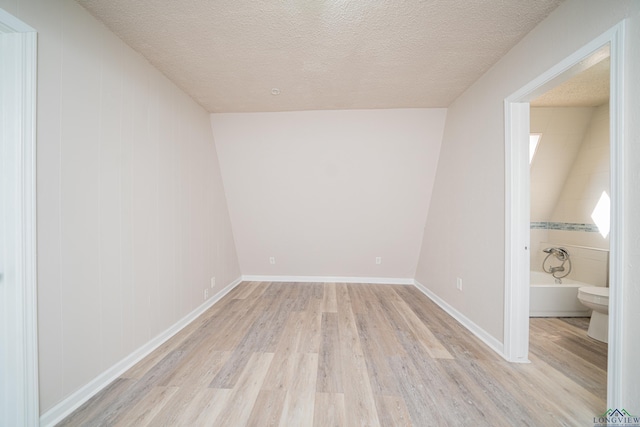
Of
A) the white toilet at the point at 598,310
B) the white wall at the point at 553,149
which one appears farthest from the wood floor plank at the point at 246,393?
the white wall at the point at 553,149

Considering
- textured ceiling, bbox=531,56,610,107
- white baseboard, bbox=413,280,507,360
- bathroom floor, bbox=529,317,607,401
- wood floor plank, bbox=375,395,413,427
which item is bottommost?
bathroom floor, bbox=529,317,607,401

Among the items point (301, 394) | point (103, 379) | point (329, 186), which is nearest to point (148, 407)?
point (103, 379)

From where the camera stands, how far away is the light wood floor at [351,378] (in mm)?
1400

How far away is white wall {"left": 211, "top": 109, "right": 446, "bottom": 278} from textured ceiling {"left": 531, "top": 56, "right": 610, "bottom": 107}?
1.20m

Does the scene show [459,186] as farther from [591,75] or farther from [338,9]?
[338,9]

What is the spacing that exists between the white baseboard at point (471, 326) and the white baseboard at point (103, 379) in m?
2.97

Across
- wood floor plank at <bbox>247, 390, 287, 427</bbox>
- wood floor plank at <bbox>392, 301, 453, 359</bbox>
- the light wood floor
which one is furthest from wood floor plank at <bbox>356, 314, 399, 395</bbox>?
wood floor plank at <bbox>247, 390, 287, 427</bbox>

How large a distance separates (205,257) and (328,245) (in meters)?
1.85

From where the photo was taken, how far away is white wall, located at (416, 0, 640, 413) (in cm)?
114

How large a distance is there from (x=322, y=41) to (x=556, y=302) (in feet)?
12.3

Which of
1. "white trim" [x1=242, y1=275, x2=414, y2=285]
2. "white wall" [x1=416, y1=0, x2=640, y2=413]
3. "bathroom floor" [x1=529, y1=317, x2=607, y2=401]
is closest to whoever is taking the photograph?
"white wall" [x1=416, y1=0, x2=640, y2=413]

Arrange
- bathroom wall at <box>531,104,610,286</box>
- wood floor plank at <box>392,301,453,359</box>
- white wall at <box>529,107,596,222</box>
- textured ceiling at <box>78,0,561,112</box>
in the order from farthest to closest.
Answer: white wall at <box>529,107,596,222</box> → bathroom wall at <box>531,104,610,286</box> → wood floor plank at <box>392,301,453,359</box> → textured ceiling at <box>78,0,561,112</box>

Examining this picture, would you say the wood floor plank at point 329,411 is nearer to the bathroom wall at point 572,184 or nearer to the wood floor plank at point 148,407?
the wood floor plank at point 148,407

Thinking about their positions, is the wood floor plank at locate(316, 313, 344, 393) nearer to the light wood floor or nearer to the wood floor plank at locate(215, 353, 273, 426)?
the light wood floor
